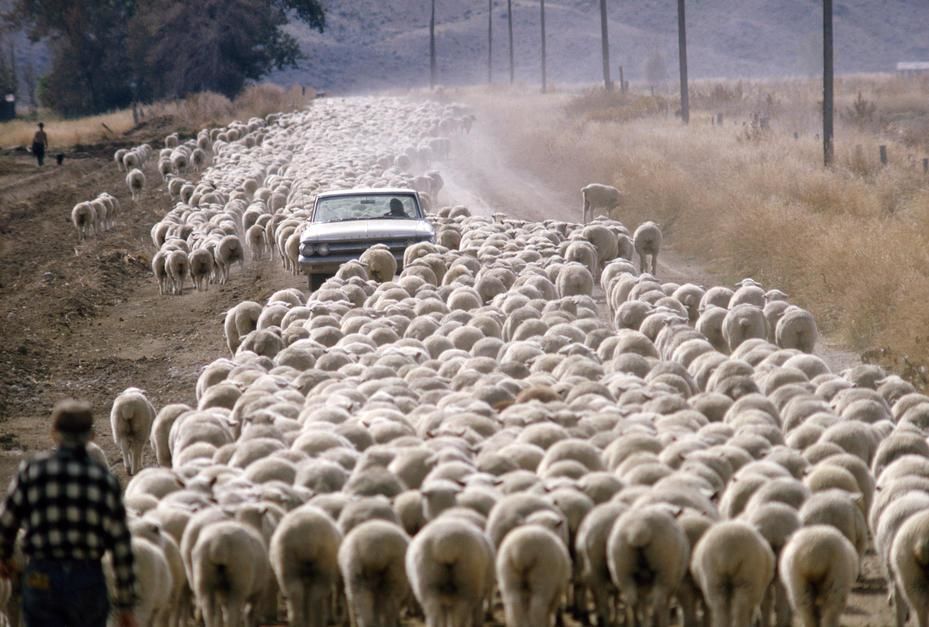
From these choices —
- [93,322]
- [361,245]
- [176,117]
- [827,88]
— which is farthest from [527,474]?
[176,117]

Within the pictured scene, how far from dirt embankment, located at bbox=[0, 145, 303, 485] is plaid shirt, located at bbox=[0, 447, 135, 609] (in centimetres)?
604

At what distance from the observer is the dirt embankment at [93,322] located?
15.0 meters

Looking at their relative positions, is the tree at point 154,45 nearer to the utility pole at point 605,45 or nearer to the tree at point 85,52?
the tree at point 85,52

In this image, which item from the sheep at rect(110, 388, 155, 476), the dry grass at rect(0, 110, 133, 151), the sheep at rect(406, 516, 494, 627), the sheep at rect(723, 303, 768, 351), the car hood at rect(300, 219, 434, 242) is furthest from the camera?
the dry grass at rect(0, 110, 133, 151)

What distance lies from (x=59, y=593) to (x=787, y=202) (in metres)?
18.4

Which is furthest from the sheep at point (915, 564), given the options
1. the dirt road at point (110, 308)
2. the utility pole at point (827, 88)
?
the utility pole at point (827, 88)

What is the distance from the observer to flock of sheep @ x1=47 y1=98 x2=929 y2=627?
7.41 metres

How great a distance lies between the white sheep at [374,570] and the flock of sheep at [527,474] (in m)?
0.01

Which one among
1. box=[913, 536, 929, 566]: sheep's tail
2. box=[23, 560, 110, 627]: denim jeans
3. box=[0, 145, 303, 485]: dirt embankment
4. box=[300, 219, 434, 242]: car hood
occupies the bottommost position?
box=[0, 145, 303, 485]: dirt embankment

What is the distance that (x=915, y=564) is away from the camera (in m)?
7.63

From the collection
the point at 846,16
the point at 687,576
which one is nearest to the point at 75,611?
the point at 687,576

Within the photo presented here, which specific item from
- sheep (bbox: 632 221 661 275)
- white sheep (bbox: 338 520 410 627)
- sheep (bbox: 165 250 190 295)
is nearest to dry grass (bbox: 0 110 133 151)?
sheep (bbox: 165 250 190 295)

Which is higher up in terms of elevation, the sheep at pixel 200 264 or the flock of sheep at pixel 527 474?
the flock of sheep at pixel 527 474

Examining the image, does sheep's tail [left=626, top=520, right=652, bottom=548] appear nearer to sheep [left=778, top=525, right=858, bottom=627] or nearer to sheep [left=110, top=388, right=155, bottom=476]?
sheep [left=778, top=525, right=858, bottom=627]
